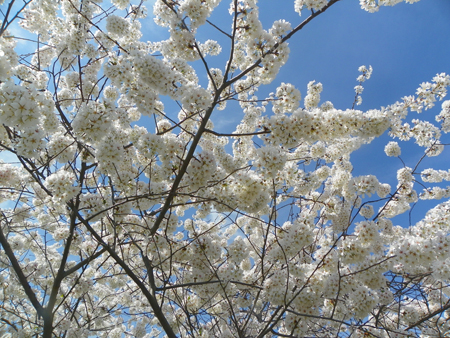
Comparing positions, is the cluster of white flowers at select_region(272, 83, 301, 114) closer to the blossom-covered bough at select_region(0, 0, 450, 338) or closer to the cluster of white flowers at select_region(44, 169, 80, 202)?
the blossom-covered bough at select_region(0, 0, 450, 338)

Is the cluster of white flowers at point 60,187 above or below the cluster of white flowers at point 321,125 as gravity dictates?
below

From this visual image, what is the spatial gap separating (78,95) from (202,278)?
5.04 metres

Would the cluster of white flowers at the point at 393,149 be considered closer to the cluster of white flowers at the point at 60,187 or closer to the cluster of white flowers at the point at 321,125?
the cluster of white flowers at the point at 321,125

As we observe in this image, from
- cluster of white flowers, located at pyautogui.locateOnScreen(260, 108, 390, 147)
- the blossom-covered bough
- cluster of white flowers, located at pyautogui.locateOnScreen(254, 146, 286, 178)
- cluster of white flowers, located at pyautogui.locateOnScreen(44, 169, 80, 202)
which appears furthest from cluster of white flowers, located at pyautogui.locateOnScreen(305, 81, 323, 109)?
cluster of white flowers, located at pyautogui.locateOnScreen(44, 169, 80, 202)

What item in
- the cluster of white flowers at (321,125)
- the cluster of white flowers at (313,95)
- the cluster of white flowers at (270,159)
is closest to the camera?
the cluster of white flowers at (321,125)

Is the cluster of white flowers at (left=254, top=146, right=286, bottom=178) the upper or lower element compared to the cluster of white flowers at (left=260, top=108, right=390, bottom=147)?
lower

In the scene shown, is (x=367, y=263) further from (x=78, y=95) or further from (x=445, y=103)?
(x=78, y=95)

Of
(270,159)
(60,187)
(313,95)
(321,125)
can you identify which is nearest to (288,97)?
(321,125)

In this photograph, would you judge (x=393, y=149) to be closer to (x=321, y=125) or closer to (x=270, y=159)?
(x=321, y=125)

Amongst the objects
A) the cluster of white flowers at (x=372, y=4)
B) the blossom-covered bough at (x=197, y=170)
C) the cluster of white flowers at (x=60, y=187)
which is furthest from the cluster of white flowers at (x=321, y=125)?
the cluster of white flowers at (x=60, y=187)

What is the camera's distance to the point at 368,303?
14.2 ft

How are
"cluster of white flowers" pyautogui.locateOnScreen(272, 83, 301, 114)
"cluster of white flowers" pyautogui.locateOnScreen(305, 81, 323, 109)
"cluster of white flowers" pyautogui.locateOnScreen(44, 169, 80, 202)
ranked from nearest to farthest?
"cluster of white flowers" pyautogui.locateOnScreen(44, 169, 80, 202)
"cluster of white flowers" pyautogui.locateOnScreen(272, 83, 301, 114)
"cluster of white flowers" pyautogui.locateOnScreen(305, 81, 323, 109)

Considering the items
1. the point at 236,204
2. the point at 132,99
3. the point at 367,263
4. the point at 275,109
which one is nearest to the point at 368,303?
the point at 367,263

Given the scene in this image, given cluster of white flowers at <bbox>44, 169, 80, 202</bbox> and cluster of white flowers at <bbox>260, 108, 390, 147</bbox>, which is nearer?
cluster of white flowers at <bbox>44, 169, 80, 202</bbox>
